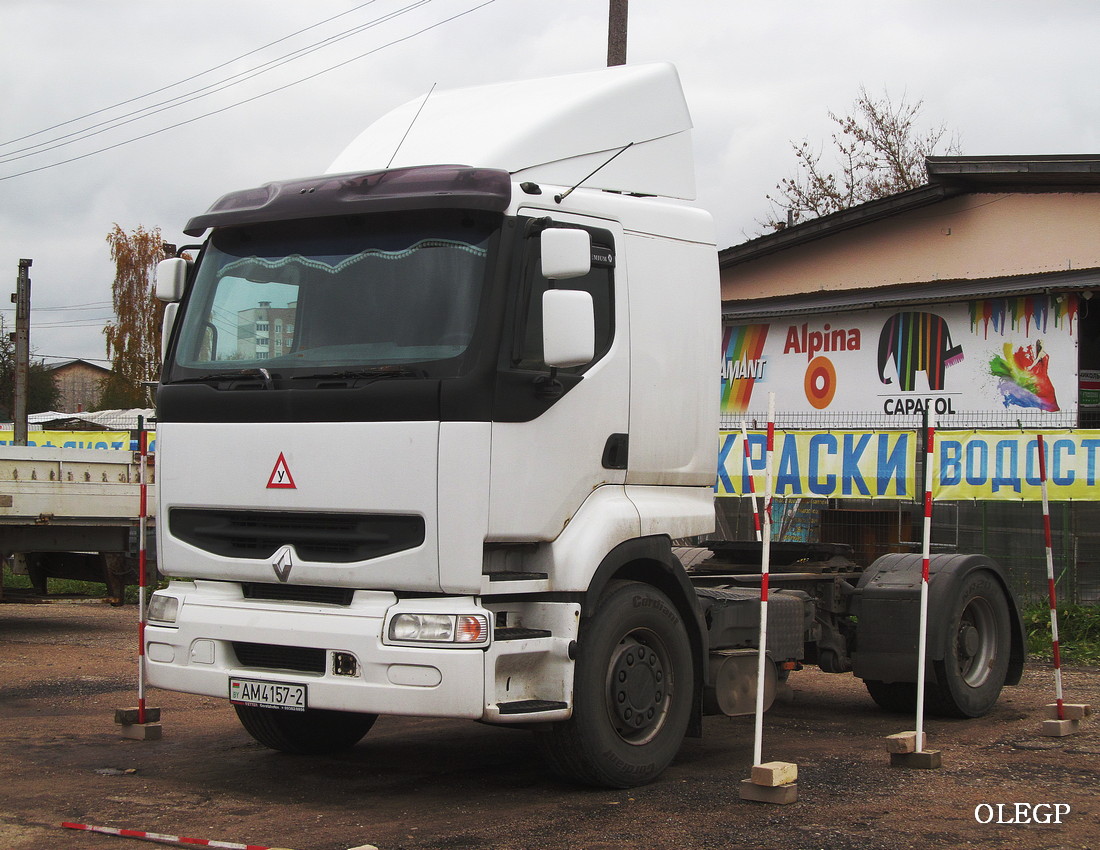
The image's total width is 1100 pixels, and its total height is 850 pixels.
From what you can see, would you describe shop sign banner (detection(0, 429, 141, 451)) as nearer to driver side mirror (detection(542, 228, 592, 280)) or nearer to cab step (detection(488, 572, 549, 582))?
cab step (detection(488, 572, 549, 582))

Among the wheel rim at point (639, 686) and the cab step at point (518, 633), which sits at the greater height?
the cab step at point (518, 633)

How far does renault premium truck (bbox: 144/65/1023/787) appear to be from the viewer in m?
6.37

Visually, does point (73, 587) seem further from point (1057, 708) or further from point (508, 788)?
point (1057, 708)

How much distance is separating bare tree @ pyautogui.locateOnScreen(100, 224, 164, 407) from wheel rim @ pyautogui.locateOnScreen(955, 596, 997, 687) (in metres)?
56.2

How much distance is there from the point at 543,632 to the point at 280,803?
5.25 ft

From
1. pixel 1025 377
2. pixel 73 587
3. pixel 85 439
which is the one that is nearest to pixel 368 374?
pixel 1025 377

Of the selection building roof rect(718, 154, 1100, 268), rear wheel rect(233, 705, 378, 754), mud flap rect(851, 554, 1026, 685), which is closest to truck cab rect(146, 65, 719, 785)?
rear wheel rect(233, 705, 378, 754)

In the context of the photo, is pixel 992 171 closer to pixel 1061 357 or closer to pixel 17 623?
pixel 1061 357

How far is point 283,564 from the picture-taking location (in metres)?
6.69

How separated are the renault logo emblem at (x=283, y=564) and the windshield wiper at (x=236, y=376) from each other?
0.81 m

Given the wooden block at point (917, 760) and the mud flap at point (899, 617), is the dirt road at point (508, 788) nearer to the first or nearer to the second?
the wooden block at point (917, 760)

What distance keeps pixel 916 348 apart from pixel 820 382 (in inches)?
63.6

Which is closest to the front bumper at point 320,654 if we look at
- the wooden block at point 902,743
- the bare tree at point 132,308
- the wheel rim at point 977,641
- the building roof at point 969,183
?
the wooden block at point 902,743

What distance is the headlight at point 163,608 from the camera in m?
7.07
